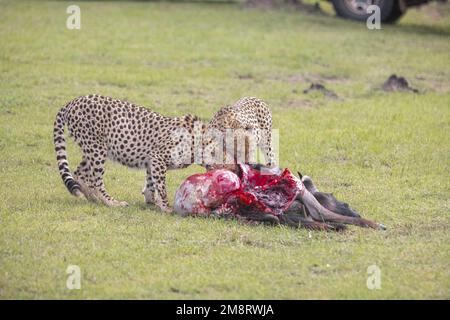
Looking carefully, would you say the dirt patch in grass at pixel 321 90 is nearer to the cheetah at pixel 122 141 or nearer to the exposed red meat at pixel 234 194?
the cheetah at pixel 122 141

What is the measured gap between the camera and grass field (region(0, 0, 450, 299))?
28.9ft

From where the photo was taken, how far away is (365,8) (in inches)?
827

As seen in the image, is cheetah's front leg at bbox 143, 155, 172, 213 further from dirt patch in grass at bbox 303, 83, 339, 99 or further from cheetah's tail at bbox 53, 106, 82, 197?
dirt patch in grass at bbox 303, 83, 339, 99

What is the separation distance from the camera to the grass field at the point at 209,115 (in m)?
8.82

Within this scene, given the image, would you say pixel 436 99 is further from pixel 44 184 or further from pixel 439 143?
pixel 44 184

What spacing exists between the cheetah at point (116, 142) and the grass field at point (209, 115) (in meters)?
0.31

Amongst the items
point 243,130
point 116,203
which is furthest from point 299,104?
point 116,203

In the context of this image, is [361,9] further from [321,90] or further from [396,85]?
[321,90]

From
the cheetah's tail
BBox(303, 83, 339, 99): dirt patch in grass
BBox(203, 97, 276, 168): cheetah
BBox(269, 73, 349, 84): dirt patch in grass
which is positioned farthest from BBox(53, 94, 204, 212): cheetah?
BBox(269, 73, 349, 84): dirt patch in grass

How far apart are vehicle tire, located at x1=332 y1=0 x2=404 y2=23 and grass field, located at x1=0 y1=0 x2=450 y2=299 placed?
0.93ft

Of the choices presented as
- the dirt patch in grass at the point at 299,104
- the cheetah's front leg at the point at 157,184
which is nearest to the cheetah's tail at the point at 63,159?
the cheetah's front leg at the point at 157,184

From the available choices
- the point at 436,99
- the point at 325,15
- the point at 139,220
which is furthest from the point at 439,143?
the point at 325,15
